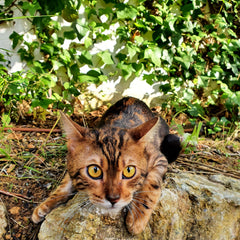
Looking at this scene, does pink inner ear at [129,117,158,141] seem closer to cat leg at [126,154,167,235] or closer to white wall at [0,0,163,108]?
cat leg at [126,154,167,235]

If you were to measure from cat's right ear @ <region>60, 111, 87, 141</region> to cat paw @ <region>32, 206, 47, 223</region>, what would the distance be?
66 centimetres

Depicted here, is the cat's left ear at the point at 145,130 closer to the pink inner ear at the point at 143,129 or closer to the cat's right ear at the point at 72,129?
the pink inner ear at the point at 143,129

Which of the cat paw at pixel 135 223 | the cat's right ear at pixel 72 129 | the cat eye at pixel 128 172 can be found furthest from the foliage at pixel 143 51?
the cat paw at pixel 135 223

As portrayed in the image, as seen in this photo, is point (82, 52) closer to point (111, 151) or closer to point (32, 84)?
point (32, 84)

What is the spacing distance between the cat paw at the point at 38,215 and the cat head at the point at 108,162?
420 mm

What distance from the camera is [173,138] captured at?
2.82m

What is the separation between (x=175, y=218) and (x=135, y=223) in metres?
0.39

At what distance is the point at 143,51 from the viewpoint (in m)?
3.93

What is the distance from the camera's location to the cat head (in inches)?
68.7

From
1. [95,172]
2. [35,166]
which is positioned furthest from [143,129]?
[35,166]

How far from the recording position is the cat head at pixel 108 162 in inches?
68.7

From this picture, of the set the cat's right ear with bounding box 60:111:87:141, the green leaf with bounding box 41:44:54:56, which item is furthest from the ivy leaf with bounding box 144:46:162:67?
the cat's right ear with bounding box 60:111:87:141

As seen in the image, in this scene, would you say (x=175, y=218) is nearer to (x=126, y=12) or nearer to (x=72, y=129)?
(x=72, y=129)

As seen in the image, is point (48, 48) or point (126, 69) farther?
point (126, 69)
